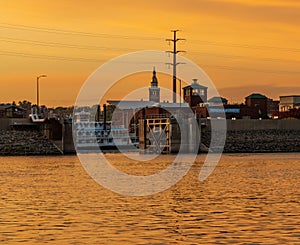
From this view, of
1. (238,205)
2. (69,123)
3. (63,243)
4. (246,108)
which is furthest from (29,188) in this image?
(246,108)

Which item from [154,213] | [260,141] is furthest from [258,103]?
[154,213]

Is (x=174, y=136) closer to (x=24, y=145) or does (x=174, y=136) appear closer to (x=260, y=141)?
(x=260, y=141)

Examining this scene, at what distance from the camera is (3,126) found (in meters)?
136

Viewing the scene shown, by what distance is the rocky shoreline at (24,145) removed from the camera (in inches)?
4830

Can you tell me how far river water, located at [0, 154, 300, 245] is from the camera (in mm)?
32531

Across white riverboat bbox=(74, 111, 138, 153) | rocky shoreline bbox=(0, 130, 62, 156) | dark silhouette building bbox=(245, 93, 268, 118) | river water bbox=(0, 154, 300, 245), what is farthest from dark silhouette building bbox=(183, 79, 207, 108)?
river water bbox=(0, 154, 300, 245)

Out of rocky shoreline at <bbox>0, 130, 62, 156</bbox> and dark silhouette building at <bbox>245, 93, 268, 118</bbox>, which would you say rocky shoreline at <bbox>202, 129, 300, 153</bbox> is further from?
dark silhouette building at <bbox>245, 93, 268, 118</bbox>

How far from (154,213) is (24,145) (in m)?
86.0

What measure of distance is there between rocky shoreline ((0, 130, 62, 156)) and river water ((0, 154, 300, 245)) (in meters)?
59.8

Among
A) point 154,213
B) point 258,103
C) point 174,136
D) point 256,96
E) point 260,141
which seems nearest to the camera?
point 154,213

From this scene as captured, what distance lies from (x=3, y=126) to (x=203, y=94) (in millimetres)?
66251

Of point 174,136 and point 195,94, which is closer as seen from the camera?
point 174,136

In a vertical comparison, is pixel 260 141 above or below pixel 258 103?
below

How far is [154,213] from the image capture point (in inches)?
1590
